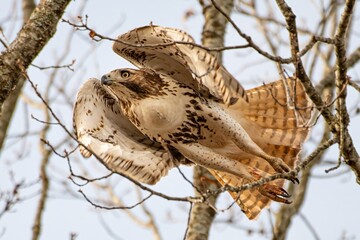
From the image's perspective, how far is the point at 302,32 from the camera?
1057 centimetres

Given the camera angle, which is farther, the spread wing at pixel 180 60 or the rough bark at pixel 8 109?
the rough bark at pixel 8 109

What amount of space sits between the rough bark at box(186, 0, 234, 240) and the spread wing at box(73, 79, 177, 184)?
54 cm

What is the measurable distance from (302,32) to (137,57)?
4.87 m

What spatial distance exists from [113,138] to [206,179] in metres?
1.34

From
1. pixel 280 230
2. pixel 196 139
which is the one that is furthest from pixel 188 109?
→ pixel 280 230

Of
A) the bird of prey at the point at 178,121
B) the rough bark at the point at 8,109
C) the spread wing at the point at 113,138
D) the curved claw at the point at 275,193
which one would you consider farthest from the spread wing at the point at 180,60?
the rough bark at the point at 8,109

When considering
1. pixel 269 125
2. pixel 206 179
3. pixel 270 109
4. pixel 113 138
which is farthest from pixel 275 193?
pixel 113 138

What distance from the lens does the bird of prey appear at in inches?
239

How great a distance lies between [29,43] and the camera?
5016mm

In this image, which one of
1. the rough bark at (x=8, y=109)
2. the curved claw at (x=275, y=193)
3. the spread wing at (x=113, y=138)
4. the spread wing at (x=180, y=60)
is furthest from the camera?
the rough bark at (x=8, y=109)

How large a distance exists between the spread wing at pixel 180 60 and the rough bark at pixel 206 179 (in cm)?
102

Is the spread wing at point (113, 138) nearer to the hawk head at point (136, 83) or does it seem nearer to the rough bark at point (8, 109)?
the hawk head at point (136, 83)

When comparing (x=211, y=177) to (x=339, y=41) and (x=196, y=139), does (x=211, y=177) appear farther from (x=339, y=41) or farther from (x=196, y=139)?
(x=339, y=41)

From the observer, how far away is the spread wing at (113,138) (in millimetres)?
6059
